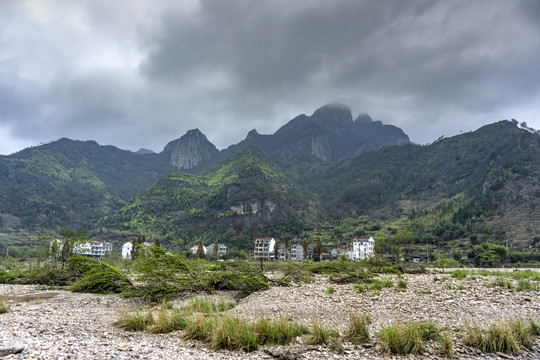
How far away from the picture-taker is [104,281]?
65.8ft

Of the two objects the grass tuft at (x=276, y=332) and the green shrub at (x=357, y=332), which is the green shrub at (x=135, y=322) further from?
the green shrub at (x=357, y=332)

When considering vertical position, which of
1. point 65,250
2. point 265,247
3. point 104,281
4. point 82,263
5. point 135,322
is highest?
point 65,250

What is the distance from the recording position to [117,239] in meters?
120

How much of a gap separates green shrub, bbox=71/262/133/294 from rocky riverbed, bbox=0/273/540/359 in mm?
923

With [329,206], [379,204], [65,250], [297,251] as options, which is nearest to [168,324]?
[65,250]

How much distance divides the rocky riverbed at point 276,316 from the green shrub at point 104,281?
92cm

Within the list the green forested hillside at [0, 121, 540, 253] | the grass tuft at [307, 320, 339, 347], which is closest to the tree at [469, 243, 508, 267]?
the green forested hillside at [0, 121, 540, 253]

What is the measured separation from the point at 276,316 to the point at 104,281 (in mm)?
14119

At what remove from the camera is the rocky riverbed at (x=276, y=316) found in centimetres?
800

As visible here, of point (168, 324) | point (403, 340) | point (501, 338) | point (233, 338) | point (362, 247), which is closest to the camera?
point (403, 340)

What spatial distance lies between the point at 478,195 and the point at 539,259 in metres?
71.6

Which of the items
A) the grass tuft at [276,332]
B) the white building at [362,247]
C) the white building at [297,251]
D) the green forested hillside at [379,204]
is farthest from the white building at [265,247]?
the grass tuft at [276,332]

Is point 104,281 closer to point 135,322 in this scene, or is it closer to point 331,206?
point 135,322

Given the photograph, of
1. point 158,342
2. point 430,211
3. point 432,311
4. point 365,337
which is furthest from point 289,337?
point 430,211
